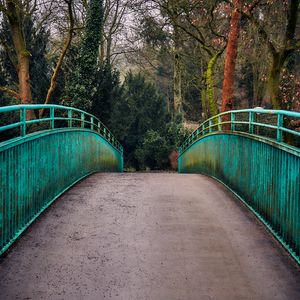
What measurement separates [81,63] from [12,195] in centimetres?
1916

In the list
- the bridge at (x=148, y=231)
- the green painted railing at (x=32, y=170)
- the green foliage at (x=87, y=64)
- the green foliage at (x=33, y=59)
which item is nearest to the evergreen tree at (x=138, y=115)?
the green foliage at (x=87, y=64)

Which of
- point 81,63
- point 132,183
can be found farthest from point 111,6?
point 132,183

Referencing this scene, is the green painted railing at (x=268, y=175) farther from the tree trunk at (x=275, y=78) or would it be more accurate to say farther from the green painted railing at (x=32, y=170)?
the tree trunk at (x=275, y=78)

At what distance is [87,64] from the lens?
23.8m

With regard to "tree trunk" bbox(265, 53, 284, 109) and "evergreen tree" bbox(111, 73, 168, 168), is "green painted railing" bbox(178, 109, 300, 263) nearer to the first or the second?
"tree trunk" bbox(265, 53, 284, 109)

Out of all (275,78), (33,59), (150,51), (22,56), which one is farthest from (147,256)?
(150,51)

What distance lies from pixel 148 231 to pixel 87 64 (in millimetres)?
18924

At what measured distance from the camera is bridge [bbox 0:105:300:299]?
4.44m

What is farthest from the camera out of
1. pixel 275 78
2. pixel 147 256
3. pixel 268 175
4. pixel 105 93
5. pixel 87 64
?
pixel 105 93

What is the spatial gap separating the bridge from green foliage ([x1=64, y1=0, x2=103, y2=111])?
15.2m

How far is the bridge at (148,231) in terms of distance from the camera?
14.6 feet

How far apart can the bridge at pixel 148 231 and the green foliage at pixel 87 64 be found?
50.0ft

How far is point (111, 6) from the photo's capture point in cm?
3472

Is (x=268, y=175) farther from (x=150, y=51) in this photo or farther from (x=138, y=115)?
(x=150, y=51)
